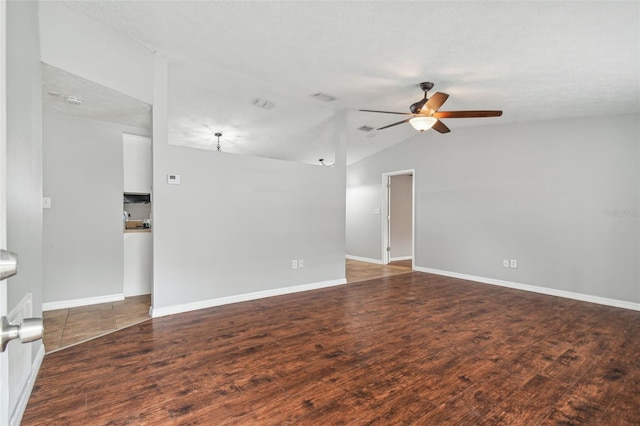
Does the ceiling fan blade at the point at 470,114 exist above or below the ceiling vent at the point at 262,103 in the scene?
below

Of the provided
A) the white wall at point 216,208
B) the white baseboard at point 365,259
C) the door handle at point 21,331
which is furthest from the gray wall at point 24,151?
the white baseboard at point 365,259

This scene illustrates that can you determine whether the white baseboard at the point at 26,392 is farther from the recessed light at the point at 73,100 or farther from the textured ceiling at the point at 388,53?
the textured ceiling at the point at 388,53

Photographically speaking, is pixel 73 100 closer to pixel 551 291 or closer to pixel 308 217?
pixel 308 217

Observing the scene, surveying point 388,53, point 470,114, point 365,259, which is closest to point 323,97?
point 388,53

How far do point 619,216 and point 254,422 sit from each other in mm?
5117

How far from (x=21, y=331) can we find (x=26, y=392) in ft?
6.82

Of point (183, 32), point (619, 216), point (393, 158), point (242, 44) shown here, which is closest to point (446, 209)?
point (393, 158)

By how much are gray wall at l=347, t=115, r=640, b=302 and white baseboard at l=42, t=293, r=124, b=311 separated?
535 cm

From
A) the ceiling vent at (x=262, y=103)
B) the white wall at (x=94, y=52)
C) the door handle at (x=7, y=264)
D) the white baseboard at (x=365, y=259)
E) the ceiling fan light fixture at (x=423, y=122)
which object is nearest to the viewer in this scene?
the door handle at (x=7, y=264)

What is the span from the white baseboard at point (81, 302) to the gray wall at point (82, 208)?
40mm

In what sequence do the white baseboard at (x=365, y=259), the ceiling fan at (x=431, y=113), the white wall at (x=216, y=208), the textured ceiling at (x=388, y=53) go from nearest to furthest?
1. the textured ceiling at (x=388, y=53)
2. the white wall at (x=216, y=208)
3. the ceiling fan at (x=431, y=113)
4. the white baseboard at (x=365, y=259)

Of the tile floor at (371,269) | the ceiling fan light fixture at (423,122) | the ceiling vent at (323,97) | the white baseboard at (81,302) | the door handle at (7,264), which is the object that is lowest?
the tile floor at (371,269)

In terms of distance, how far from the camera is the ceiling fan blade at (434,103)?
3.21 m

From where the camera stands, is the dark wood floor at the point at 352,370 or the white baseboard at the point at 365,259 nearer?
the dark wood floor at the point at 352,370
